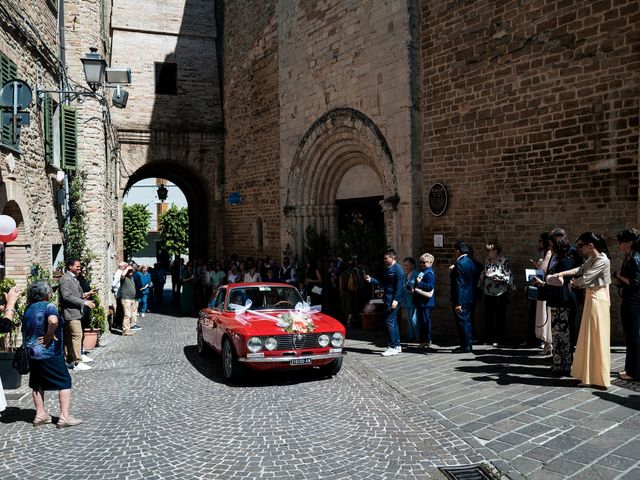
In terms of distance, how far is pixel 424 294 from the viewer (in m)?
9.07

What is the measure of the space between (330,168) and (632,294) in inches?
361

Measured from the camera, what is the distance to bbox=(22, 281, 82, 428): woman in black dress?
A: 18.2 feet

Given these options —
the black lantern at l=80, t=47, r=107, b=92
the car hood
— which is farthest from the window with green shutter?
the car hood

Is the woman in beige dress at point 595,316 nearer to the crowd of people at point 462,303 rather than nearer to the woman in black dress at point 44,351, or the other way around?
the crowd of people at point 462,303

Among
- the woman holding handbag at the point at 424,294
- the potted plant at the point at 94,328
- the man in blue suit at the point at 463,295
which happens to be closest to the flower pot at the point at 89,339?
the potted plant at the point at 94,328

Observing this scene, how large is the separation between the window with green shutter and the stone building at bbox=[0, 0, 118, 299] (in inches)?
0.7

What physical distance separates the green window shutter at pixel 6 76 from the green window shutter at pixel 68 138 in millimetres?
2700

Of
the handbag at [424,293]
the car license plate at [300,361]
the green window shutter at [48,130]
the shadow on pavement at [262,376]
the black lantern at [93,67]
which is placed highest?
the black lantern at [93,67]

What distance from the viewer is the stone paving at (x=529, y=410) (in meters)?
4.38

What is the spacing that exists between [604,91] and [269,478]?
748 cm

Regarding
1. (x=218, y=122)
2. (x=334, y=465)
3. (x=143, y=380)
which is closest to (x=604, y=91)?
(x=334, y=465)

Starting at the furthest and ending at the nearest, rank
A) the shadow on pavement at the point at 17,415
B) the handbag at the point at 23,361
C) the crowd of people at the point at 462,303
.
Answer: the shadow on pavement at the point at 17,415
the crowd of people at the point at 462,303
the handbag at the point at 23,361

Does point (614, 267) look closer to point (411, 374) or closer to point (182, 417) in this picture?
point (411, 374)

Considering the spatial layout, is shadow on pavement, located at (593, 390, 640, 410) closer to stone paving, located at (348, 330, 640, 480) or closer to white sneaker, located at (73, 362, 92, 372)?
stone paving, located at (348, 330, 640, 480)
